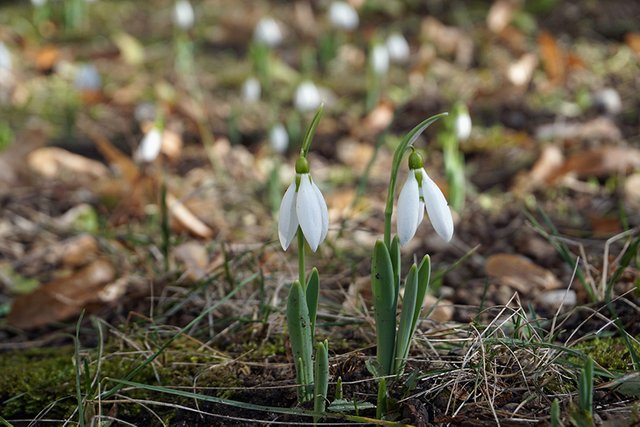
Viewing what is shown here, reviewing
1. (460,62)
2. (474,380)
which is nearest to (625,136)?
(460,62)

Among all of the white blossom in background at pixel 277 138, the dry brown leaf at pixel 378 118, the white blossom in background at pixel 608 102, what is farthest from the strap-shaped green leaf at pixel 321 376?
the white blossom in background at pixel 608 102

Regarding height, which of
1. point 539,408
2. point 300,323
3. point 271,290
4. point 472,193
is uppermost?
point 300,323

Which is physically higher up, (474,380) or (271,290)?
(474,380)

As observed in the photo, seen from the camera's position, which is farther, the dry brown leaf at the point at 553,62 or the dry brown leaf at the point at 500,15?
the dry brown leaf at the point at 500,15

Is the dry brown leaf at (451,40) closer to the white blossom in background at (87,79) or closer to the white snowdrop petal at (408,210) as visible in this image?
the white blossom in background at (87,79)

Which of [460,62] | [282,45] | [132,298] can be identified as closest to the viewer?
[132,298]

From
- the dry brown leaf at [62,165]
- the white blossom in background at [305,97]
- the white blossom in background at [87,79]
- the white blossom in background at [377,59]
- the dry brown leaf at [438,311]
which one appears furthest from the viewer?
the white blossom in background at [87,79]

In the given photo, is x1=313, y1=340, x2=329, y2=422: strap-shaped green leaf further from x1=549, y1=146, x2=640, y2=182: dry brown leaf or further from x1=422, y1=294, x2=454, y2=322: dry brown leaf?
x1=549, y1=146, x2=640, y2=182: dry brown leaf

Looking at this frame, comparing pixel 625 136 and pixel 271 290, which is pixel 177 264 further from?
pixel 625 136
